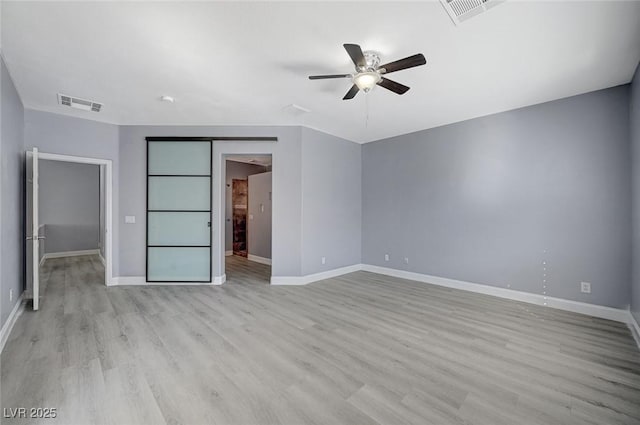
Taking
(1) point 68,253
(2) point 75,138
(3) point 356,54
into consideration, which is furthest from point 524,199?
(1) point 68,253

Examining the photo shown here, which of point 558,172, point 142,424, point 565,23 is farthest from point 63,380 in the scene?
point 558,172

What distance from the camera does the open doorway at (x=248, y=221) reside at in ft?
20.1

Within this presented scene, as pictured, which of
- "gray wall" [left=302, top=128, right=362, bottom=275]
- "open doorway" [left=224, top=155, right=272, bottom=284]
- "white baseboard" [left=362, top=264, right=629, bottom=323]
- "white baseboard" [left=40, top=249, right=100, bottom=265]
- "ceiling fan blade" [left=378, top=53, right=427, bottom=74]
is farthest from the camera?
"white baseboard" [left=40, top=249, right=100, bottom=265]

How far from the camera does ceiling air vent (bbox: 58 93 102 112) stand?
12.3ft

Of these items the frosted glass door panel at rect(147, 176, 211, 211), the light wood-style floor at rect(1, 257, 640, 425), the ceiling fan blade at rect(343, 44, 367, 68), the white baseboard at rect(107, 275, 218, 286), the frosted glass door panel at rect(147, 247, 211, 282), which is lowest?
the light wood-style floor at rect(1, 257, 640, 425)

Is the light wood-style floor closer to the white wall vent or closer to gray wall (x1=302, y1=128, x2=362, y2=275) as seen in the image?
gray wall (x1=302, y1=128, x2=362, y2=275)

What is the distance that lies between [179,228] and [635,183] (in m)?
6.68

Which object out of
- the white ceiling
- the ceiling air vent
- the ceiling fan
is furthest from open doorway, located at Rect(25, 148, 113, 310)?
the ceiling fan

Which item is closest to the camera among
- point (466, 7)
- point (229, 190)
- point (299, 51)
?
point (466, 7)

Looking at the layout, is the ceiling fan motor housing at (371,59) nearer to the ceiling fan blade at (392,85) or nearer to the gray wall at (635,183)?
the ceiling fan blade at (392,85)

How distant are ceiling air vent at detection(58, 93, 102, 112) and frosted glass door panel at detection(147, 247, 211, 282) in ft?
8.13

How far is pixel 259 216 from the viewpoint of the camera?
724cm

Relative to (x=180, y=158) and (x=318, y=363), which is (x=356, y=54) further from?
(x=180, y=158)

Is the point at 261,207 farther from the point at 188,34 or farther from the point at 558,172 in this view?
the point at 558,172
